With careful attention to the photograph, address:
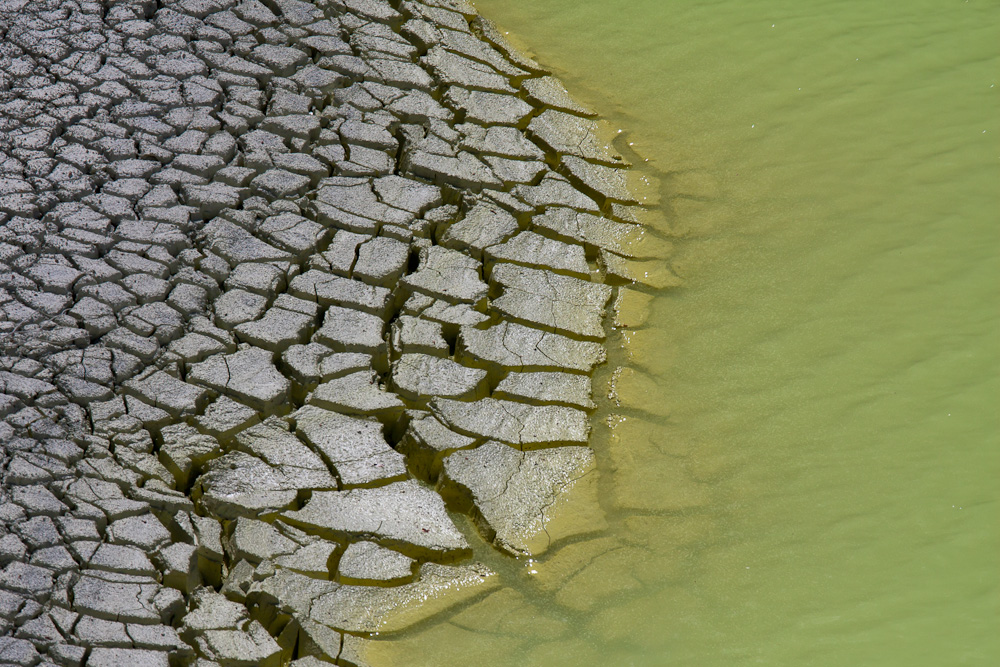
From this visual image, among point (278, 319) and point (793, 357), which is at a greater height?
point (793, 357)

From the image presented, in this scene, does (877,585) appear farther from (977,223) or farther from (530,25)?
Answer: (530,25)

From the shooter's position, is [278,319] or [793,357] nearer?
[278,319]

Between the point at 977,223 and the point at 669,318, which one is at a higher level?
the point at 977,223

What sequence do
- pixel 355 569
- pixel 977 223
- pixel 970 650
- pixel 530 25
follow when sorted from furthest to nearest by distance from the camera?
1. pixel 530 25
2. pixel 977 223
3. pixel 355 569
4. pixel 970 650

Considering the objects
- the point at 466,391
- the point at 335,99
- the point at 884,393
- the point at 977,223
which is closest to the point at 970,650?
the point at 884,393
